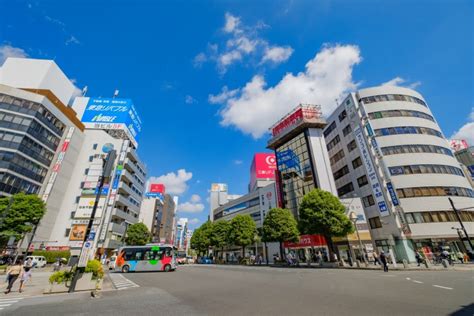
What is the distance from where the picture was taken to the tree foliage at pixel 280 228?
108 ft

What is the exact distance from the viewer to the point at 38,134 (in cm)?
3981

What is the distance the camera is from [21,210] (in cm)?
2983

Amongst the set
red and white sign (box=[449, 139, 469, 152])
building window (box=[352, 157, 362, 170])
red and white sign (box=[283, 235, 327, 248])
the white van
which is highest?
red and white sign (box=[449, 139, 469, 152])

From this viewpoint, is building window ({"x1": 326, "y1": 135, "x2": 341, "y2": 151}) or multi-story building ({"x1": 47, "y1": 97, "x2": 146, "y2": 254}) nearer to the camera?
building window ({"x1": 326, "y1": 135, "x2": 341, "y2": 151})

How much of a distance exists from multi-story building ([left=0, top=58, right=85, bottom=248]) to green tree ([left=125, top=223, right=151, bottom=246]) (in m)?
13.4

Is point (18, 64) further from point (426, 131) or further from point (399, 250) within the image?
point (426, 131)

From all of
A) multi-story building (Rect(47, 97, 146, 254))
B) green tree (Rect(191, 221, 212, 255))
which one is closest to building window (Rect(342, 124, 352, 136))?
green tree (Rect(191, 221, 212, 255))

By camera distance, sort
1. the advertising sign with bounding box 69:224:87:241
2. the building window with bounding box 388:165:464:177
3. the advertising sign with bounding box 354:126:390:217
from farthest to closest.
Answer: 1. the advertising sign with bounding box 69:224:87:241
2. the building window with bounding box 388:165:464:177
3. the advertising sign with bounding box 354:126:390:217

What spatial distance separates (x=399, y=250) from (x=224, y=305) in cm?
3090

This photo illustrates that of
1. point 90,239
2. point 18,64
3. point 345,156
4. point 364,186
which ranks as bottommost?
point 90,239

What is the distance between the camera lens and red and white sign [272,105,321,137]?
1706 inches

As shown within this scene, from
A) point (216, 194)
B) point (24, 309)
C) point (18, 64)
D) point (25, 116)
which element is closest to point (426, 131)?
point (24, 309)

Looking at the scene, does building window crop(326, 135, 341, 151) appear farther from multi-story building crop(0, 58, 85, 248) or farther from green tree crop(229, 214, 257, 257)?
multi-story building crop(0, 58, 85, 248)

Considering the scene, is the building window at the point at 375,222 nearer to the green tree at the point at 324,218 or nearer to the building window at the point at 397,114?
the green tree at the point at 324,218
